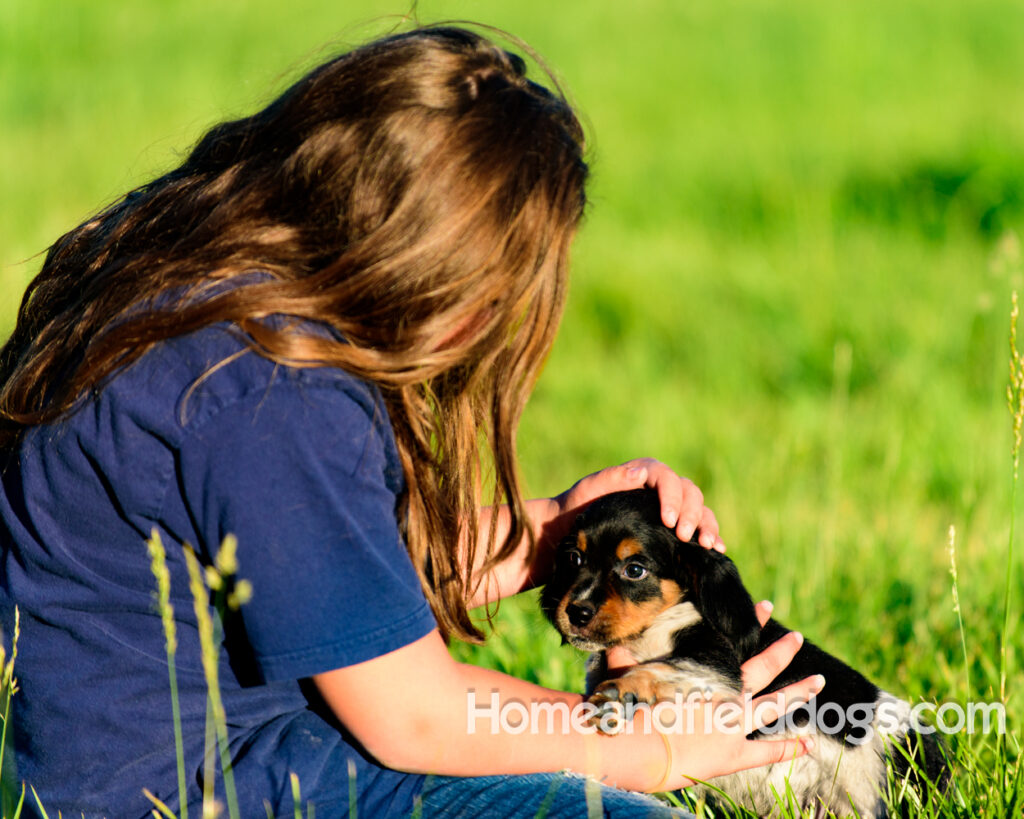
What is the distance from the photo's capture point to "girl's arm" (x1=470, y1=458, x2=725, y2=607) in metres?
2.47

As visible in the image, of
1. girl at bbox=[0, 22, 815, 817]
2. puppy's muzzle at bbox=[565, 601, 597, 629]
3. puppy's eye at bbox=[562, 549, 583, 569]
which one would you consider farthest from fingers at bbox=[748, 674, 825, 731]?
puppy's eye at bbox=[562, 549, 583, 569]

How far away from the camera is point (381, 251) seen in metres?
1.80

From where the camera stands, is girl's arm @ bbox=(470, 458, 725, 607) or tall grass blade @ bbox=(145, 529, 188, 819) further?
girl's arm @ bbox=(470, 458, 725, 607)

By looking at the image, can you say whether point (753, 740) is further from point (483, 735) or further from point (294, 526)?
point (294, 526)

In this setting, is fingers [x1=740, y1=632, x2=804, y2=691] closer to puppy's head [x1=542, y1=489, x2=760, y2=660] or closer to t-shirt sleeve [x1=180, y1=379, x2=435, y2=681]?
puppy's head [x1=542, y1=489, x2=760, y2=660]

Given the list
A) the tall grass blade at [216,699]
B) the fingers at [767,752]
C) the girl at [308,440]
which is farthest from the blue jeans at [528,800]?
the tall grass blade at [216,699]

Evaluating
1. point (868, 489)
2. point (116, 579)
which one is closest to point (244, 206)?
point (116, 579)

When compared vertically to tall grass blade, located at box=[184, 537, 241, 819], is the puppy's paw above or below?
below

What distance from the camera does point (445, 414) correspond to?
2.15 m

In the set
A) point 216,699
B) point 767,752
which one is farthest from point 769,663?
point 216,699

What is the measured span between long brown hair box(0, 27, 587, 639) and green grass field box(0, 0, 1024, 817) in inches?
17.4

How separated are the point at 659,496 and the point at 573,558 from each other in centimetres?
24

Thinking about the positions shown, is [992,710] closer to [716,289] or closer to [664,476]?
[664,476]

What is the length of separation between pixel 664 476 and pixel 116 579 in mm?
1232
